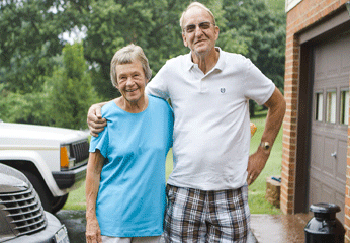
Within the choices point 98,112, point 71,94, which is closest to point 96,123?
point 98,112

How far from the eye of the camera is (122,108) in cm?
247

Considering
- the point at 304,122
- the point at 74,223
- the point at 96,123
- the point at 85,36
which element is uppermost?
the point at 85,36

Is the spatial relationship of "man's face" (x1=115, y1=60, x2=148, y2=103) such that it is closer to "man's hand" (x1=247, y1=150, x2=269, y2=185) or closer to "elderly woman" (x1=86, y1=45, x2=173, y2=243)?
"elderly woman" (x1=86, y1=45, x2=173, y2=243)

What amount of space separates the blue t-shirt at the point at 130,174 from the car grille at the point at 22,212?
3.11 feet

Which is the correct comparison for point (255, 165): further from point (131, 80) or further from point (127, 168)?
point (131, 80)

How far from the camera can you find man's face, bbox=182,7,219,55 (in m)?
2.58

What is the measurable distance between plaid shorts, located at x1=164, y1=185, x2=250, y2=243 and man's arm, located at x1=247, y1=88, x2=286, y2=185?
0.71 feet

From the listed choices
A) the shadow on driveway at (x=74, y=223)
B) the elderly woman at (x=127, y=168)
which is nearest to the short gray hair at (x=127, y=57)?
the elderly woman at (x=127, y=168)

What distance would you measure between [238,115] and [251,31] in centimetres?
2957

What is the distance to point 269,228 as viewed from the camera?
17.9 ft

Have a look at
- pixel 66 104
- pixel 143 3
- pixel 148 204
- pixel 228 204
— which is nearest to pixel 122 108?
pixel 148 204

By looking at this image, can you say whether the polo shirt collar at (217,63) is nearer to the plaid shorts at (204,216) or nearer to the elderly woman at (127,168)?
the elderly woman at (127,168)

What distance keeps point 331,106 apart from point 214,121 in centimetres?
364

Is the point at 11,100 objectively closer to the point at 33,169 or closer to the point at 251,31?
the point at 251,31
